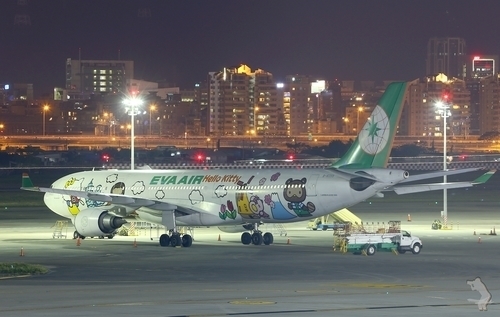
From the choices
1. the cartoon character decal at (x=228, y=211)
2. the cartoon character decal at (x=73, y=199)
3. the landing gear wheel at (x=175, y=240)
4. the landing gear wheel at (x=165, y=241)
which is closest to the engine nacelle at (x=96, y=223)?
the landing gear wheel at (x=165, y=241)

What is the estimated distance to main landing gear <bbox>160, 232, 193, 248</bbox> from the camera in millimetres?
61344

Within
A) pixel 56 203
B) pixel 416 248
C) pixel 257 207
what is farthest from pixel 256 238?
pixel 56 203

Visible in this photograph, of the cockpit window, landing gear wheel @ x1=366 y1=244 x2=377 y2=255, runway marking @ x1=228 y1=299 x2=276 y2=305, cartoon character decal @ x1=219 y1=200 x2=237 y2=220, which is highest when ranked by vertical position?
the cockpit window

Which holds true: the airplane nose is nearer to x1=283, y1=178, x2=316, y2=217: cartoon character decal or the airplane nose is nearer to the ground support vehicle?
x1=283, y1=178, x2=316, y2=217: cartoon character decal

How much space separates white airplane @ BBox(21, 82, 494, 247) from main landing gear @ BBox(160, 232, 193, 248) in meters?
0.05

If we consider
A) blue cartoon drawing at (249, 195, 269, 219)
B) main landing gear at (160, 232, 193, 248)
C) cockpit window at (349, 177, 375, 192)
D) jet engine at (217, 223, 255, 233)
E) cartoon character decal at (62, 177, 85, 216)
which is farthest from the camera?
cartoon character decal at (62, 177, 85, 216)

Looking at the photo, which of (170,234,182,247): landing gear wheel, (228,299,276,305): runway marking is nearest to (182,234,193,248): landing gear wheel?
(170,234,182,247): landing gear wheel

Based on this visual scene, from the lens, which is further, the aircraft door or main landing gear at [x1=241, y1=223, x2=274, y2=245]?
main landing gear at [x1=241, y1=223, x2=274, y2=245]

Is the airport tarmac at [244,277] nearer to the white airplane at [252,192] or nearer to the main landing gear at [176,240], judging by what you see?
the main landing gear at [176,240]

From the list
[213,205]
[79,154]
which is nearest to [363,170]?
[213,205]

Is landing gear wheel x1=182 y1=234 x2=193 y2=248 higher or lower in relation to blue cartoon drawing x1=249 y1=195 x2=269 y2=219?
lower

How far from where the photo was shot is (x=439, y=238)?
220ft

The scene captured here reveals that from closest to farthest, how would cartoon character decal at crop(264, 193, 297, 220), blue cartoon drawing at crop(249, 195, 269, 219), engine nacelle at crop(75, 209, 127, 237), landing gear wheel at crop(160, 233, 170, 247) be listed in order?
cartoon character decal at crop(264, 193, 297, 220)
blue cartoon drawing at crop(249, 195, 269, 219)
landing gear wheel at crop(160, 233, 170, 247)
engine nacelle at crop(75, 209, 127, 237)

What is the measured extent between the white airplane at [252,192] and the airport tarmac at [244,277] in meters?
1.44
